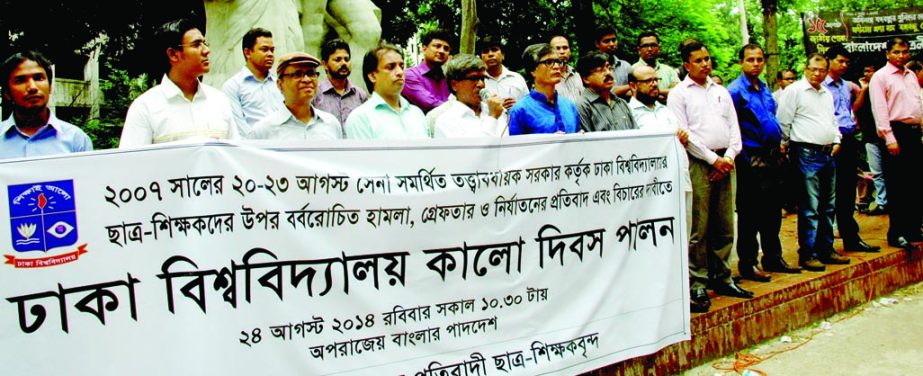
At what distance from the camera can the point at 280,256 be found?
3.19m

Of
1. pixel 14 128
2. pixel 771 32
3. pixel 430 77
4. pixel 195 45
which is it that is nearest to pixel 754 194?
pixel 430 77

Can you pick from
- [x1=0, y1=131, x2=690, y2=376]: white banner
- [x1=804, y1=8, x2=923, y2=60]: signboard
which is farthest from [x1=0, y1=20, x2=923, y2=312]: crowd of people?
[x1=804, y1=8, x2=923, y2=60]: signboard

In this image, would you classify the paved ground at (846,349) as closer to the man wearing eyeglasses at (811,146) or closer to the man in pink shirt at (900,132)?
the man wearing eyeglasses at (811,146)

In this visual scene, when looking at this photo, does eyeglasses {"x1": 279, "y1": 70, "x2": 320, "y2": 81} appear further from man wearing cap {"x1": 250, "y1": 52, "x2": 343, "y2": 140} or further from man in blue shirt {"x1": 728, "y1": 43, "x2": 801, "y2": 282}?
man in blue shirt {"x1": 728, "y1": 43, "x2": 801, "y2": 282}

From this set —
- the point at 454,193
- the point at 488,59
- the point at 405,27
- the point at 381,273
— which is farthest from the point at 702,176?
the point at 405,27

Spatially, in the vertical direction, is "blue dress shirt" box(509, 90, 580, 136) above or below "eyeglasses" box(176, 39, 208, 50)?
below

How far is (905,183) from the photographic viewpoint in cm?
732

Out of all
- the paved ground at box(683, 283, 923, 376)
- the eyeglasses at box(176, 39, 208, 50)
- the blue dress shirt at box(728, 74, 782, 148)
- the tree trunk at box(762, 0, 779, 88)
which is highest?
the tree trunk at box(762, 0, 779, 88)

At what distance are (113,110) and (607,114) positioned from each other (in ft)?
37.9

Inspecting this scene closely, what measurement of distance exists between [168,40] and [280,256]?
4.13 ft

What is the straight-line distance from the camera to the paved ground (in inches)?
186

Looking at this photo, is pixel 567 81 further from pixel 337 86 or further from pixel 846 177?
pixel 846 177

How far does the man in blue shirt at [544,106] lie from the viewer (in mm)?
4539

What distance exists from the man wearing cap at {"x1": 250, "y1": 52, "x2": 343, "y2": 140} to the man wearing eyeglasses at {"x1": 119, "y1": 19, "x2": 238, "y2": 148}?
18 centimetres
